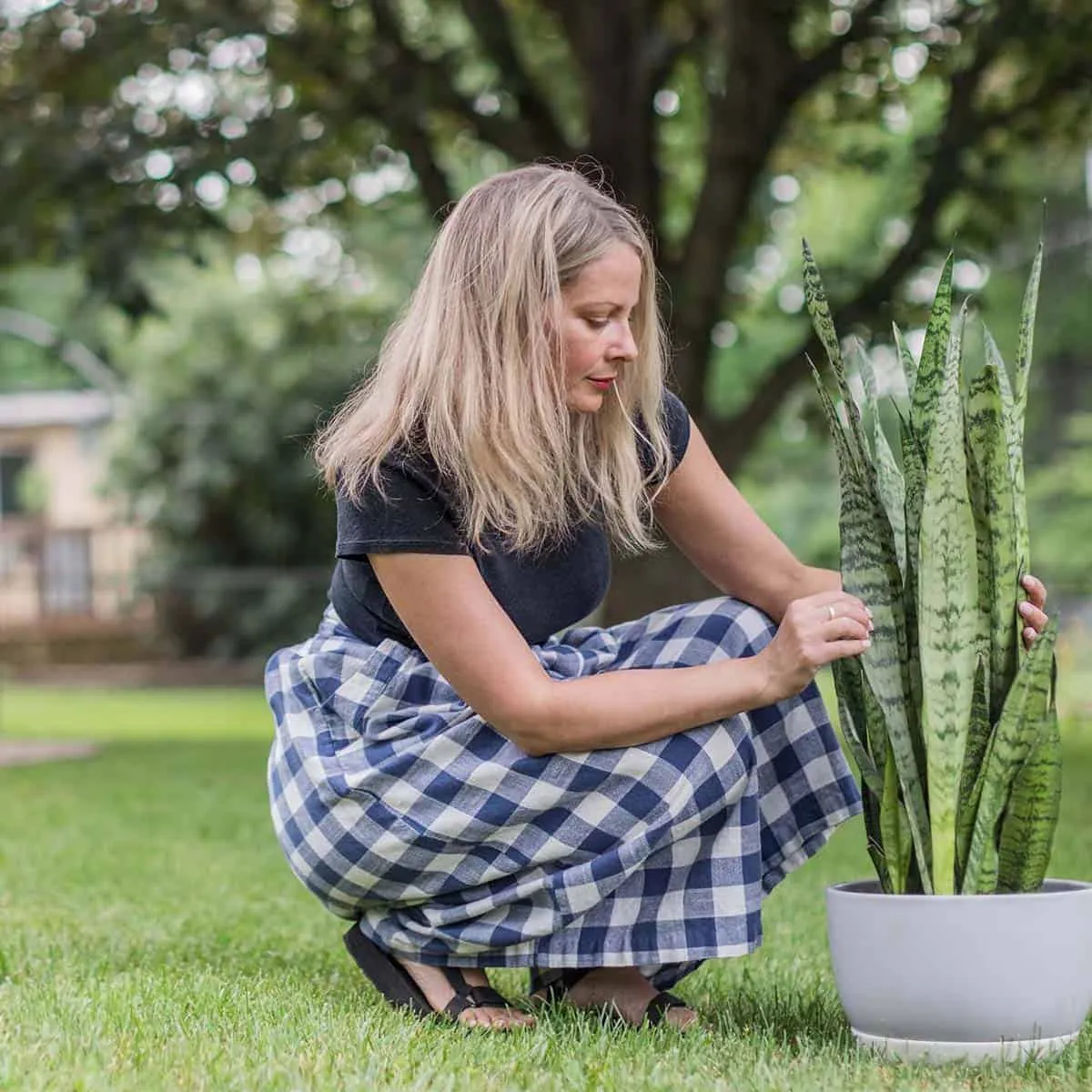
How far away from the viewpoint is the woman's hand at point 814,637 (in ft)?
6.89

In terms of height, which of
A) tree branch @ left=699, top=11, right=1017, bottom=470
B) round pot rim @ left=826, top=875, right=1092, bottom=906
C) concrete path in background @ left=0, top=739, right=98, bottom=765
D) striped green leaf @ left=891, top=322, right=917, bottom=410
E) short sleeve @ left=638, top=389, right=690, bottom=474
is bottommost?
concrete path in background @ left=0, top=739, right=98, bottom=765

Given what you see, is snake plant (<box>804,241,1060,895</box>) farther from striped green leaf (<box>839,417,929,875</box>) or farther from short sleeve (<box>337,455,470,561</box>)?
short sleeve (<box>337,455,470,561</box>)

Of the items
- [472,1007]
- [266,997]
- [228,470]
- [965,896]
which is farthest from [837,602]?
[228,470]

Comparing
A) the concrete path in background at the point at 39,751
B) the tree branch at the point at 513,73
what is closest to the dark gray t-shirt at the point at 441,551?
the tree branch at the point at 513,73

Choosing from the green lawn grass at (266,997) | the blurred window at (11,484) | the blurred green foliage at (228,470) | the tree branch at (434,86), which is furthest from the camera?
the blurred window at (11,484)

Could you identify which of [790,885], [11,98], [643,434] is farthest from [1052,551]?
[643,434]

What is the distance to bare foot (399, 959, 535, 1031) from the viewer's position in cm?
233

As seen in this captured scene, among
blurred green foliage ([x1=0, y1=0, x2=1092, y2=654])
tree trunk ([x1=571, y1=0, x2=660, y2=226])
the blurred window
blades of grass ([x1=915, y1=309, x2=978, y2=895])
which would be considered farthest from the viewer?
the blurred window

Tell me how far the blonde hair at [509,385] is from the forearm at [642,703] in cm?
26

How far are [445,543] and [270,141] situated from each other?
399 centimetres

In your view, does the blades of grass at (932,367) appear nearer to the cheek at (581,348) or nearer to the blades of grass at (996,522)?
the blades of grass at (996,522)

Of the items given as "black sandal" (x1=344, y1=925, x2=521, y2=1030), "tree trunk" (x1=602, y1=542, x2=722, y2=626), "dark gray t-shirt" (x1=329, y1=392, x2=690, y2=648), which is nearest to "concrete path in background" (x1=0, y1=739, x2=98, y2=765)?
Answer: "tree trunk" (x1=602, y1=542, x2=722, y2=626)

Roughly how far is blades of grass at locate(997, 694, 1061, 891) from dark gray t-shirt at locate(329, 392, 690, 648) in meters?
0.74

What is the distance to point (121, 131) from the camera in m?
6.39
